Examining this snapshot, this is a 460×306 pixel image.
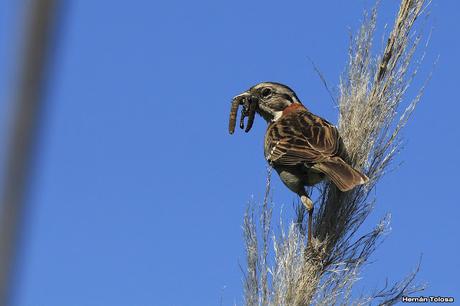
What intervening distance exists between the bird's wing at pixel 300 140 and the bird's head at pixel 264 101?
0.22 metres

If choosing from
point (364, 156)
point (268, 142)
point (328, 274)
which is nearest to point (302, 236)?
point (328, 274)

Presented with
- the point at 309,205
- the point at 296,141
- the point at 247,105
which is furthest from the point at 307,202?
the point at 247,105

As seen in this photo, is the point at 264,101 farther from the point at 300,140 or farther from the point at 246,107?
the point at 300,140

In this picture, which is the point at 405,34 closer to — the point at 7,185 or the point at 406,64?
the point at 406,64

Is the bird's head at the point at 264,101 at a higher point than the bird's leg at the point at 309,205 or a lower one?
higher

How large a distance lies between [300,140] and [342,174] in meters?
1.03

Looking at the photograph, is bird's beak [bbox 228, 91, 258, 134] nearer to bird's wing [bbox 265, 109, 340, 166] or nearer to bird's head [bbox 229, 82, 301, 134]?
bird's head [bbox 229, 82, 301, 134]

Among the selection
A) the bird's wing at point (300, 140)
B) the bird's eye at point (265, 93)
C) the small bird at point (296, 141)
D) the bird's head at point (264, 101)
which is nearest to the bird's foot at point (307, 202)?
A: the small bird at point (296, 141)

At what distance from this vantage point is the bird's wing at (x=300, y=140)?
5.50 meters

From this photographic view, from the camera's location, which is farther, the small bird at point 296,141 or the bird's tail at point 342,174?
the small bird at point 296,141

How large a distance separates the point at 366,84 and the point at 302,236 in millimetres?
1077

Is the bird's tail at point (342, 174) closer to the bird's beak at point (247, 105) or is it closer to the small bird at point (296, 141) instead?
the small bird at point (296, 141)

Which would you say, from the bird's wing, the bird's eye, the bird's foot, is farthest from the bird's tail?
the bird's eye

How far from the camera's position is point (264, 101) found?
6.62 metres
